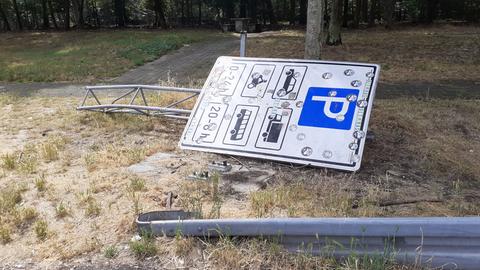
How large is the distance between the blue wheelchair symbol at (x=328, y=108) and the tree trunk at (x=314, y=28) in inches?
76.4

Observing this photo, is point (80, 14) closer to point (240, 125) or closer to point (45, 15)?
point (45, 15)

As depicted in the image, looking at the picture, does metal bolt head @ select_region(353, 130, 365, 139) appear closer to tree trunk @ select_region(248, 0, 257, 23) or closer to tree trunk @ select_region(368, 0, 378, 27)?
tree trunk @ select_region(368, 0, 378, 27)

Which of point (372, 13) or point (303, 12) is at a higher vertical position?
point (303, 12)

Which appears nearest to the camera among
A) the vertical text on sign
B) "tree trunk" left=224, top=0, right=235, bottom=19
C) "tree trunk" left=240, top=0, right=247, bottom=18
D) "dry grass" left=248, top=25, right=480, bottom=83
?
the vertical text on sign

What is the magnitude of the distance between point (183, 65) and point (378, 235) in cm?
1149

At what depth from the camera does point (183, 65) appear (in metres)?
13.7

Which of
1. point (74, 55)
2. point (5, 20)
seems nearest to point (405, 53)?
point (74, 55)

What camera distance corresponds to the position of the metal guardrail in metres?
2.67

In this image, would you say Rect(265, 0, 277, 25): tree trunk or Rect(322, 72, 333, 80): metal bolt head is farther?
Rect(265, 0, 277, 25): tree trunk

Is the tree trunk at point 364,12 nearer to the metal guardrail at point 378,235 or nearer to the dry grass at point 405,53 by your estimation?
the dry grass at point 405,53

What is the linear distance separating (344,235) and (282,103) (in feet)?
9.16

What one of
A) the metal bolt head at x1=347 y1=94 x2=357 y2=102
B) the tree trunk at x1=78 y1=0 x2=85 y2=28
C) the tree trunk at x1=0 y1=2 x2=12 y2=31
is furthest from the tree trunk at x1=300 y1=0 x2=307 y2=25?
the metal bolt head at x1=347 y1=94 x2=357 y2=102

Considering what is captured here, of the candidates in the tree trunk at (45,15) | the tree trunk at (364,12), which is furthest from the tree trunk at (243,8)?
the tree trunk at (45,15)

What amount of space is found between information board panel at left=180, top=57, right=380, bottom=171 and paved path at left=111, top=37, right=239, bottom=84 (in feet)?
12.9
